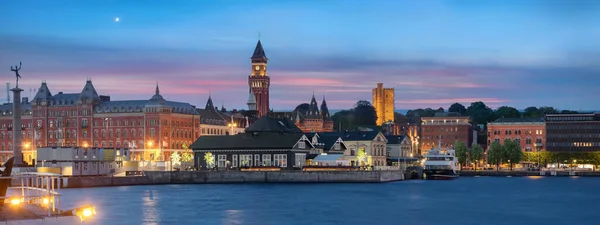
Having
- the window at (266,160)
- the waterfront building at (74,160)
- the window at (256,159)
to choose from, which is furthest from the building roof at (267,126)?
the waterfront building at (74,160)

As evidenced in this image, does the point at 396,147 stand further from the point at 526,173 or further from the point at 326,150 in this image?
the point at 326,150

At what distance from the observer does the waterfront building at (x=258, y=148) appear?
438ft

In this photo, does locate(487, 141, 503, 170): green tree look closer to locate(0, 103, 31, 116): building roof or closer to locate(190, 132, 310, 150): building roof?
locate(190, 132, 310, 150): building roof

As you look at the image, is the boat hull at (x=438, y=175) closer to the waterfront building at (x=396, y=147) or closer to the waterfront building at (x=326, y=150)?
the waterfront building at (x=326, y=150)

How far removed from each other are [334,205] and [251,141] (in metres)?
52.8

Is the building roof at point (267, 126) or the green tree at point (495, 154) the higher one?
the building roof at point (267, 126)

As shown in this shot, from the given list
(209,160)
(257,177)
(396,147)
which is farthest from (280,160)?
(396,147)

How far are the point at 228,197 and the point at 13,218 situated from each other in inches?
2402

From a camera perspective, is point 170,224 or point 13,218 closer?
point 13,218

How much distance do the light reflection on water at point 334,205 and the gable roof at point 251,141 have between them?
17817mm

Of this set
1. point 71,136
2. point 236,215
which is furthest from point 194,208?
point 71,136

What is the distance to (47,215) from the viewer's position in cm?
3606

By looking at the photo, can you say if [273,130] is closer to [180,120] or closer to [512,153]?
[180,120]

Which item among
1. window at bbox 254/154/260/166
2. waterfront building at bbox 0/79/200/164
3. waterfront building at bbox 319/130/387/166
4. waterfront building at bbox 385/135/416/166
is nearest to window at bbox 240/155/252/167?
window at bbox 254/154/260/166
